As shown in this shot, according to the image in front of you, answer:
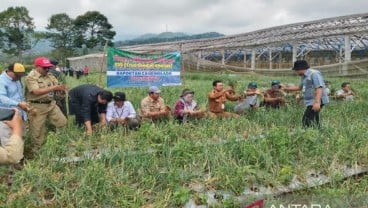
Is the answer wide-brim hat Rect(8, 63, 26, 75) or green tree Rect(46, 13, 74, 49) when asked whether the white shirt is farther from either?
green tree Rect(46, 13, 74, 49)

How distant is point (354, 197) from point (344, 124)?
9.10 ft

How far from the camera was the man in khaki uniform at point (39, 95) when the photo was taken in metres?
5.96

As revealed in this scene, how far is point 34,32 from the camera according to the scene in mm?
51250

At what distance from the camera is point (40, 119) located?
611cm

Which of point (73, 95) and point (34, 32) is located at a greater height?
point (34, 32)

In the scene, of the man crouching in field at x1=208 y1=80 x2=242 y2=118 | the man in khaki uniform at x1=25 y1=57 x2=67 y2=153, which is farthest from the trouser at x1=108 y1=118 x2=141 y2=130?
the man crouching in field at x1=208 y1=80 x2=242 y2=118

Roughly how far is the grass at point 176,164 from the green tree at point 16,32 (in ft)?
154

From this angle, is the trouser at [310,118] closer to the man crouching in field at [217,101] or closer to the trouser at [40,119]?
the man crouching in field at [217,101]

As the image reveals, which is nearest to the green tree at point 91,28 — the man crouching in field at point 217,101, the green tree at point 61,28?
the green tree at point 61,28

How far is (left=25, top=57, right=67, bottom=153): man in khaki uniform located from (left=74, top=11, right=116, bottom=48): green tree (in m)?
52.8

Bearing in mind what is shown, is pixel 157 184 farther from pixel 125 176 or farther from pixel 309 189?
pixel 309 189

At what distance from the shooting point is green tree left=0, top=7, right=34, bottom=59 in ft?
161

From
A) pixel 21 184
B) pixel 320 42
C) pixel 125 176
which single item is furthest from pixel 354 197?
pixel 320 42

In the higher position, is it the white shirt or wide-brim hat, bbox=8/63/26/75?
wide-brim hat, bbox=8/63/26/75
